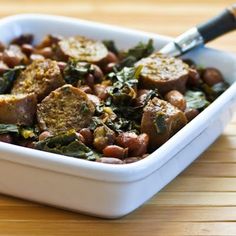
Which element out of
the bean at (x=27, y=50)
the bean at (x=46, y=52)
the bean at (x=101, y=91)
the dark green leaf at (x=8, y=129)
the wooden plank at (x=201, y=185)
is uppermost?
the bean at (x=101, y=91)

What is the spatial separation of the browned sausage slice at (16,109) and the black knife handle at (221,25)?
0.97 meters

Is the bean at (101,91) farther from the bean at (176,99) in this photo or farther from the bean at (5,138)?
the bean at (5,138)

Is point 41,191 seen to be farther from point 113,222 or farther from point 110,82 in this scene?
point 110,82

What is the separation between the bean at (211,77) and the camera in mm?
3602

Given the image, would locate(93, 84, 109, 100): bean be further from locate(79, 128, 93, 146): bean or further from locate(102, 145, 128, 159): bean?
locate(102, 145, 128, 159): bean

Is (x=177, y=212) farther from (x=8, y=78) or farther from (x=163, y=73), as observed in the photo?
(x=8, y=78)

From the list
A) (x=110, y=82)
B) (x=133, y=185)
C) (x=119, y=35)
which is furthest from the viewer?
(x=119, y=35)

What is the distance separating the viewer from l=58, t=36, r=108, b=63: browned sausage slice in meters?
3.60

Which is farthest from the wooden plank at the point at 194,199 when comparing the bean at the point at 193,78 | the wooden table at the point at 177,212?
the bean at the point at 193,78

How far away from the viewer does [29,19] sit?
13.3 ft

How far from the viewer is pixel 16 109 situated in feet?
10.0

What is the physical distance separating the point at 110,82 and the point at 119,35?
1.83 feet

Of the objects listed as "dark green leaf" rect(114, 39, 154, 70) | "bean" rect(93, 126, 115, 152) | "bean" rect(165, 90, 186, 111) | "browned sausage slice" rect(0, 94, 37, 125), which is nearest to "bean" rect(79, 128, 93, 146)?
"bean" rect(93, 126, 115, 152)

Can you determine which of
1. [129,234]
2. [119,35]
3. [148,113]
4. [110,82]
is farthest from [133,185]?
[119,35]
